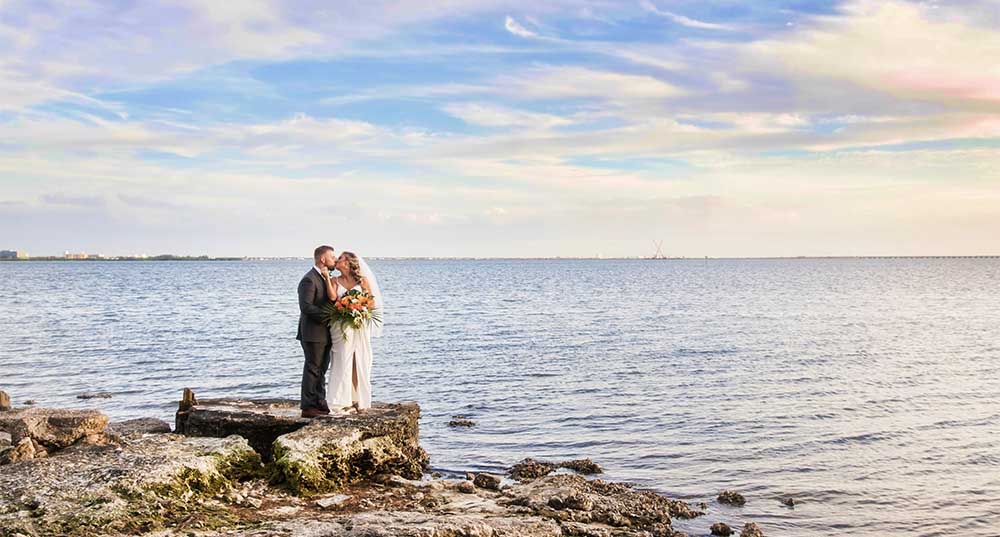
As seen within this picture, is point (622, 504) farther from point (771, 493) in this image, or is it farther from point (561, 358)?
point (561, 358)

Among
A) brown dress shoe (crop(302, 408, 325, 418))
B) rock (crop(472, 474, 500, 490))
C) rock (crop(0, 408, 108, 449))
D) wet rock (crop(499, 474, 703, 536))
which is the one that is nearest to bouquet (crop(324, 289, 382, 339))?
brown dress shoe (crop(302, 408, 325, 418))

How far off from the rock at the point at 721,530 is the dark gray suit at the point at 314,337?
22.8 ft

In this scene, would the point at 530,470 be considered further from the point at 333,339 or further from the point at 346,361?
the point at 333,339

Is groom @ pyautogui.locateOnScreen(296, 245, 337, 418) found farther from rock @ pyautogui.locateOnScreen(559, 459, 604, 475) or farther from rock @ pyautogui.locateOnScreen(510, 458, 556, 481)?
rock @ pyautogui.locateOnScreen(559, 459, 604, 475)

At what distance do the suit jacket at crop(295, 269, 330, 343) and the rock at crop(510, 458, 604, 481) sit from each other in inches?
177

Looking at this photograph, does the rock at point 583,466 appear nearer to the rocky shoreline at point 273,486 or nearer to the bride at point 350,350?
the rocky shoreline at point 273,486

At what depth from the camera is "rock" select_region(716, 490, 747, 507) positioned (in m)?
14.7

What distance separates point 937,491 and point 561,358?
19.3 meters

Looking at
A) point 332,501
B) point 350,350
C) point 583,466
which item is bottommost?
point 583,466

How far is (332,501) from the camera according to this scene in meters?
11.7

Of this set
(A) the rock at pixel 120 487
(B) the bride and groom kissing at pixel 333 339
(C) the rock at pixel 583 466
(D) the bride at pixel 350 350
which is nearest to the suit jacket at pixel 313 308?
(B) the bride and groom kissing at pixel 333 339

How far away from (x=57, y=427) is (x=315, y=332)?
4.40m

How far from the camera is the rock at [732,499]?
14.7 meters

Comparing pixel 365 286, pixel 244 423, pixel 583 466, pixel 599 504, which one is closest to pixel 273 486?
pixel 244 423
